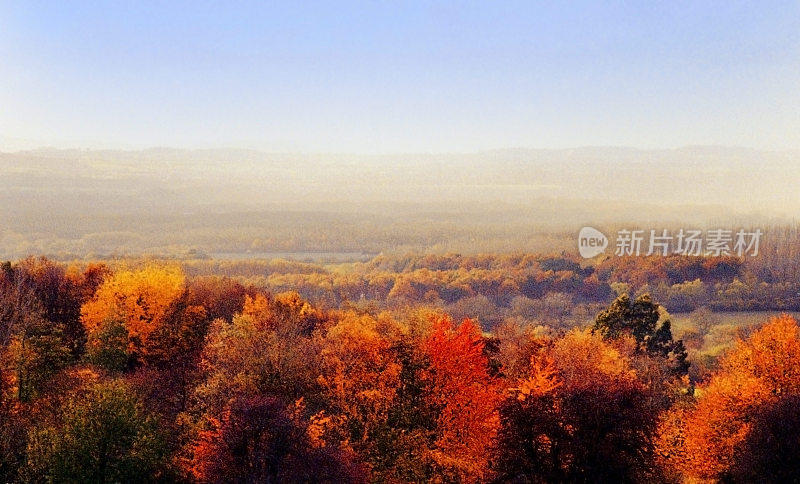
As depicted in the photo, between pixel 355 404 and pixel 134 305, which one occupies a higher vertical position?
pixel 134 305

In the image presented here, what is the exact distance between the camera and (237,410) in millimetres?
35875

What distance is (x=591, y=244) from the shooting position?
184 metres

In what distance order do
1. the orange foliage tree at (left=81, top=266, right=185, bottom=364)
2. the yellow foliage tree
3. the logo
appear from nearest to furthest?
the orange foliage tree at (left=81, top=266, right=185, bottom=364) < the yellow foliage tree < the logo

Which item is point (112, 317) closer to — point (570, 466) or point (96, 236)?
point (570, 466)

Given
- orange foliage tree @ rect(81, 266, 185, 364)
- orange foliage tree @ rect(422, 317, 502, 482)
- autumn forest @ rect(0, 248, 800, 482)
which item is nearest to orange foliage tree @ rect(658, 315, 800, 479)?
autumn forest @ rect(0, 248, 800, 482)

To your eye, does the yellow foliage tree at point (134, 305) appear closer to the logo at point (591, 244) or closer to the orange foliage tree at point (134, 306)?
the orange foliage tree at point (134, 306)

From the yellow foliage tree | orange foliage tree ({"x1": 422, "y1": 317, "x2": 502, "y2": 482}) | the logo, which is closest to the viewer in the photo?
orange foliage tree ({"x1": 422, "y1": 317, "x2": 502, "y2": 482})

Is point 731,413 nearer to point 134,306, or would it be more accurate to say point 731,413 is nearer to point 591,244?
point 134,306

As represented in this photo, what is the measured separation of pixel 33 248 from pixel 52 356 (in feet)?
388

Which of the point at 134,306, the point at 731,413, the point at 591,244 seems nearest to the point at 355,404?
the point at 731,413

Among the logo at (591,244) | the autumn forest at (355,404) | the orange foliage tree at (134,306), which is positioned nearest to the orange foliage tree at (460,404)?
the autumn forest at (355,404)

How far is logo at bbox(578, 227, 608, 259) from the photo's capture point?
18423 centimetres

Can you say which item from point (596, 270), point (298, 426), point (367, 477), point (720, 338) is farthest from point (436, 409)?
point (596, 270)

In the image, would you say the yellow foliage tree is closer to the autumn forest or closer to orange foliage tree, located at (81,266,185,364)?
orange foliage tree, located at (81,266,185,364)
